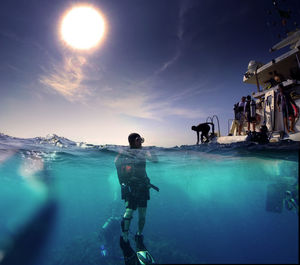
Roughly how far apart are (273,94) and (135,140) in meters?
10.4

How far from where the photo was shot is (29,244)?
16.5m

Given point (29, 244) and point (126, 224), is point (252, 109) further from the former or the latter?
point (29, 244)

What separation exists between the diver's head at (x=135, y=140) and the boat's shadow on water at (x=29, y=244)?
15351 millimetres

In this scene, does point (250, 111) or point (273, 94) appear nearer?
point (273, 94)

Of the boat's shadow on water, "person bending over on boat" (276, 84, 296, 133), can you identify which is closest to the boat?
"person bending over on boat" (276, 84, 296, 133)

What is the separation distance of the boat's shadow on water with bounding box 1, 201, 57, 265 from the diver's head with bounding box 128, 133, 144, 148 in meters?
15.4

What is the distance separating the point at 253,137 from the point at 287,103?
296cm

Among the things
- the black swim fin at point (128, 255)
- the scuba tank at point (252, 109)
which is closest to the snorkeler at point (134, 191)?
the black swim fin at point (128, 255)

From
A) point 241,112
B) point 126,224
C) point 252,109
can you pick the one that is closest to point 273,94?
point 252,109

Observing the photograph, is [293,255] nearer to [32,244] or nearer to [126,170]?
[126,170]

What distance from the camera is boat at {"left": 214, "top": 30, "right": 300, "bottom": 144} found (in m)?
9.65

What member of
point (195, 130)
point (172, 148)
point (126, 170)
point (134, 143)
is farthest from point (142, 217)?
point (195, 130)

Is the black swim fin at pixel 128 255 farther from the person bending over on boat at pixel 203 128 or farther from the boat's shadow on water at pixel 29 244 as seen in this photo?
the boat's shadow on water at pixel 29 244

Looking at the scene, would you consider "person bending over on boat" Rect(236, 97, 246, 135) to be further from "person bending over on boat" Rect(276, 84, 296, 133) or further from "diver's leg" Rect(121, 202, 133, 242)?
"diver's leg" Rect(121, 202, 133, 242)
